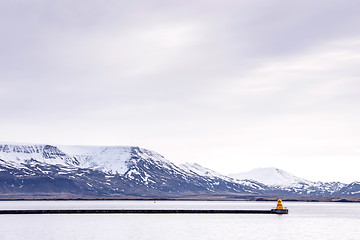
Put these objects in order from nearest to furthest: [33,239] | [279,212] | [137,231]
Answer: [33,239]
[137,231]
[279,212]

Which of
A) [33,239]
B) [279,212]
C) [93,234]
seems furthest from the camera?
[279,212]

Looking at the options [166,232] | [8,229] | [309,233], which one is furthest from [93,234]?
[309,233]

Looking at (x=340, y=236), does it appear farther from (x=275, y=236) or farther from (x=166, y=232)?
(x=166, y=232)

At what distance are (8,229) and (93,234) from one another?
2180cm

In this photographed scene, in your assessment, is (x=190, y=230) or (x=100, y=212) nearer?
(x=190, y=230)

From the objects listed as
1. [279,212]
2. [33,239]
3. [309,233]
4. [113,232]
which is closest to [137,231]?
[113,232]

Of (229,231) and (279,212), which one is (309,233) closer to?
(229,231)

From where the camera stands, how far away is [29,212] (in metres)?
176

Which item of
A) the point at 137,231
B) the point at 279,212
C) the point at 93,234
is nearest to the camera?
the point at 93,234

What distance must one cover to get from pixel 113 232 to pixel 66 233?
26.2 ft

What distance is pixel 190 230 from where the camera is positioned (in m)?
117

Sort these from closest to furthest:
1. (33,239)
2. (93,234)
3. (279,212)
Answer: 1. (33,239)
2. (93,234)
3. (279,212)

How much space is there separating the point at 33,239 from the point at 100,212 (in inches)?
3302

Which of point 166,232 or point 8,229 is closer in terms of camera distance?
point 166,232
